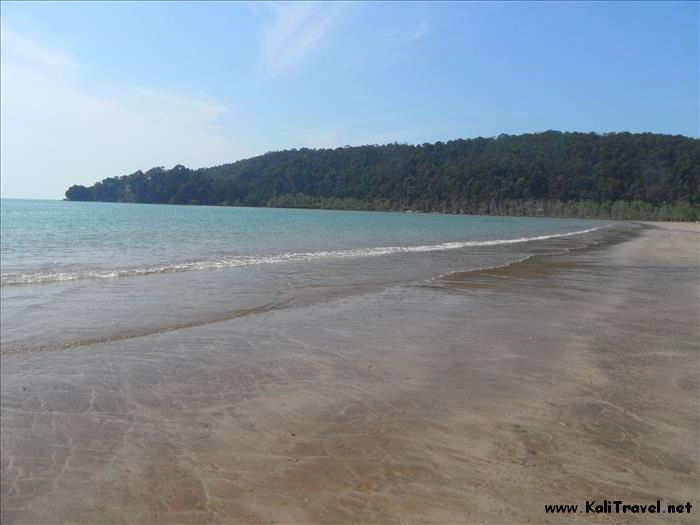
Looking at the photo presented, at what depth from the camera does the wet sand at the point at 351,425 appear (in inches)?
142

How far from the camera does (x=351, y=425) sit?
488cm

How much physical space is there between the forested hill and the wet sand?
462ft

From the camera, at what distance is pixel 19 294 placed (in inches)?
452

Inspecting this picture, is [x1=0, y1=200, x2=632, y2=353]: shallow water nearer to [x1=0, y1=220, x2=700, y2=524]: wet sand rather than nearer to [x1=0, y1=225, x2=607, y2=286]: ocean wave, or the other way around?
[x1=0, y1=225, x2=607, y2=286]: ocean wave

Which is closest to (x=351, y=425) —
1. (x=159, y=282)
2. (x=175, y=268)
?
(x=159, y=282)

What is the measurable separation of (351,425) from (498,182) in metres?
174

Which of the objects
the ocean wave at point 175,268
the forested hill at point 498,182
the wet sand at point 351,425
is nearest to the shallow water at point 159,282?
the ocean wave at point 175,268

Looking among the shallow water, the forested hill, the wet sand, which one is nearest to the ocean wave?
the shallow water

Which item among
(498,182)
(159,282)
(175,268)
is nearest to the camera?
(159,282)

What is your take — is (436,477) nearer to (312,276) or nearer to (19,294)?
(19,294)

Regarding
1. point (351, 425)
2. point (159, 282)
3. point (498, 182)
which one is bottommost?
point (351, 425)

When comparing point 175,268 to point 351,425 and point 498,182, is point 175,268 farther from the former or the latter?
point 498,182

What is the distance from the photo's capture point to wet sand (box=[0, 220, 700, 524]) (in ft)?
11.8

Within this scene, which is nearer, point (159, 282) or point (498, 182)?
point (159, 282)
